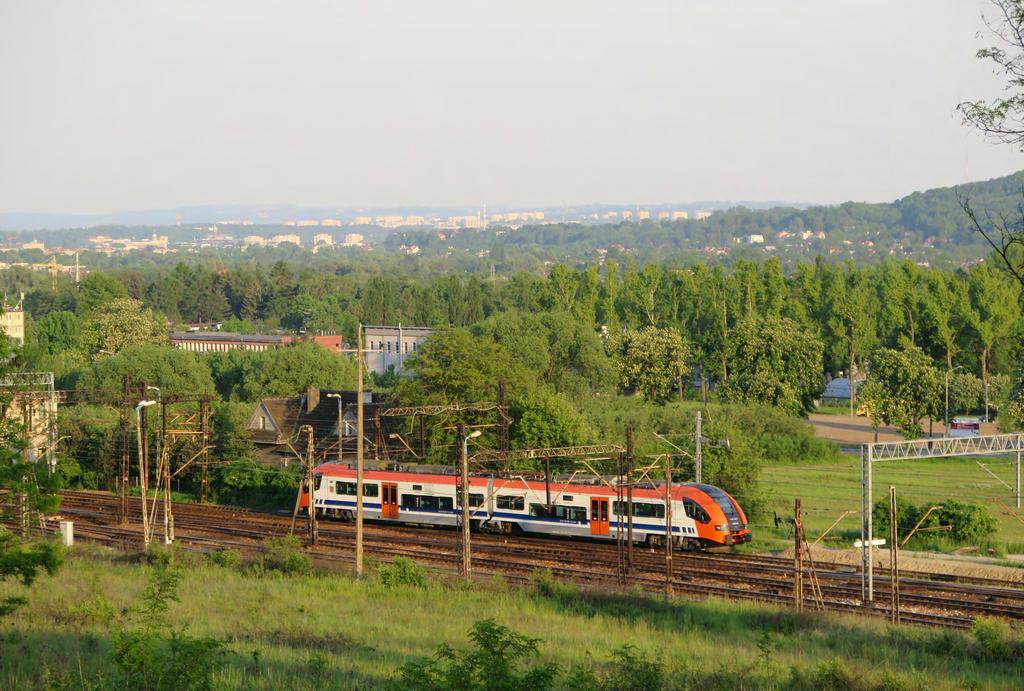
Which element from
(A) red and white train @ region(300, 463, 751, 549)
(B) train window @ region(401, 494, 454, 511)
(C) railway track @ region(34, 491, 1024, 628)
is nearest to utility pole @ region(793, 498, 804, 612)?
(C) railway track @ region(34, 491, 1024, 628)

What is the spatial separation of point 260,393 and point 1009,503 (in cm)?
4246

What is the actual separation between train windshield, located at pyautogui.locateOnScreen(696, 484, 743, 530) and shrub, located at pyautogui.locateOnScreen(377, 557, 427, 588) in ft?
32.2

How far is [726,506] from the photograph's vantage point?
115ft

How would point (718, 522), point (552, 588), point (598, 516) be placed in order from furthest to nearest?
1. point (598, 516)
2. point (718, 522)
3. point (552, 588)

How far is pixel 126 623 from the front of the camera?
22781 mm

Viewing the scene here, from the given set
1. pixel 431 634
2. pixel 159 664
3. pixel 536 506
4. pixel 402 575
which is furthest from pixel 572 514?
pixel 159 664

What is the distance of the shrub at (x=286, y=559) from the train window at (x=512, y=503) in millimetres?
7770

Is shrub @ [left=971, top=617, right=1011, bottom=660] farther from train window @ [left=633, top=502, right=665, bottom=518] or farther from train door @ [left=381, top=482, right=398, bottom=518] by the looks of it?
train door @ [left=381, top=482, right=398, bottom=518]

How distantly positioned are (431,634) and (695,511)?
1391 centimetres

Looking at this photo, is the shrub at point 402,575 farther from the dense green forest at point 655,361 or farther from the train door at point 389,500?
the dense green forest at point 655,361

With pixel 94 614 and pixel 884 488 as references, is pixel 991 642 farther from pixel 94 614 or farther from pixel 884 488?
pixel 884 488

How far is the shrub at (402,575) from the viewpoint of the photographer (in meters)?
29.4

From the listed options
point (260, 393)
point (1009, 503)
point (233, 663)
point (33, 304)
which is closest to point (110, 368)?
point (260, 393)

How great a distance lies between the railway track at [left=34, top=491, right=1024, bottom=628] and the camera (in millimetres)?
27750
